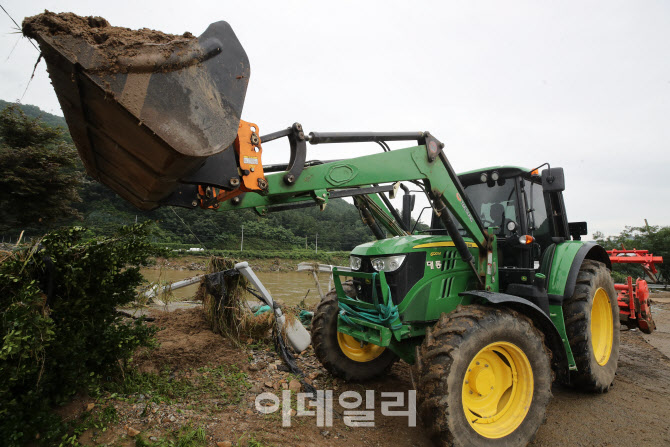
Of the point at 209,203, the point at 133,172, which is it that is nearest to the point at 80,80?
the point at 133,172

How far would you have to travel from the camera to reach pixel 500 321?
323 centimetres

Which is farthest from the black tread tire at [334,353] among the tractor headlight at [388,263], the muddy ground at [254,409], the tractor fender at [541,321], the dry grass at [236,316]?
the tractor fender at [541,321]

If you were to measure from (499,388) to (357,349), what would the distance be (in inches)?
67.0

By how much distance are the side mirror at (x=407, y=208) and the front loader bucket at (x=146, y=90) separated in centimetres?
275

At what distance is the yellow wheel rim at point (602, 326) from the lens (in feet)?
16.0

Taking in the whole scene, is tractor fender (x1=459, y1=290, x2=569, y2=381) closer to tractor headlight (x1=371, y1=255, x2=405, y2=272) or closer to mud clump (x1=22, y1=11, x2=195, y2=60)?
tractor headlight (x1=371, y1=255, x2=405, y2=272)

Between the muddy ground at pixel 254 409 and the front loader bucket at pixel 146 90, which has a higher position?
the front loader bucket at pixel 146 90

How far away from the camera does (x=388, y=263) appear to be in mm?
3758

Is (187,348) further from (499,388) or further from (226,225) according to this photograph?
(226,225)

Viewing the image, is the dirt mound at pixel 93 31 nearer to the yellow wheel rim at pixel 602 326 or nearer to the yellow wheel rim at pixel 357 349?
the yellow wheel rim at pixel 357 349

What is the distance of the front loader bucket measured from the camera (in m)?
1.87

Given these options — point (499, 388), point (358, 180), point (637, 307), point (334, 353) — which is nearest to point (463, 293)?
point (499, 388)

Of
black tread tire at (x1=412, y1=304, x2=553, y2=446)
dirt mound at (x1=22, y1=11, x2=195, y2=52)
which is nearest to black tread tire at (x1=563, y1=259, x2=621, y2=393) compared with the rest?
black tread tire at (x1=412, y1=304, x2=553, y2=446)

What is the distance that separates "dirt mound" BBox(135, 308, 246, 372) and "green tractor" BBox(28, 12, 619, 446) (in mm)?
1294
